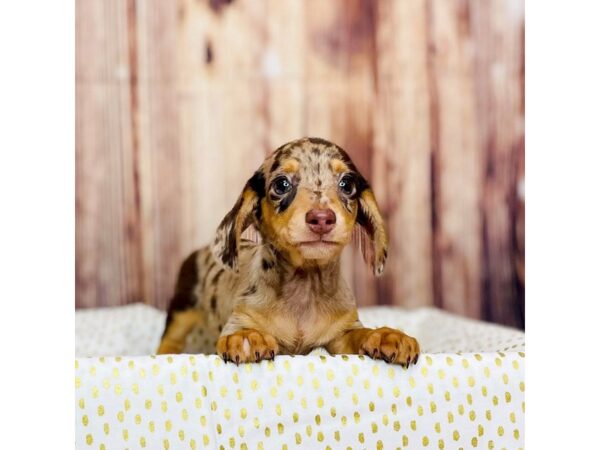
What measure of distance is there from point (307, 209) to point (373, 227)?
0.26 meters

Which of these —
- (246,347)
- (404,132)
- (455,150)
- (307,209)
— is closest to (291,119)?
(404,132)

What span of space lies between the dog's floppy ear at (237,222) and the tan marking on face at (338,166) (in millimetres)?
203

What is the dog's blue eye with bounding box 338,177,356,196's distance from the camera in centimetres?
165

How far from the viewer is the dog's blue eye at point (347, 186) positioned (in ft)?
5.43

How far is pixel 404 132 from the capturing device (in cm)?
280

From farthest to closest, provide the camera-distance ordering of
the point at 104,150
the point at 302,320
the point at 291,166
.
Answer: the point at 104,150
the point at 302,320
the point at 291,166

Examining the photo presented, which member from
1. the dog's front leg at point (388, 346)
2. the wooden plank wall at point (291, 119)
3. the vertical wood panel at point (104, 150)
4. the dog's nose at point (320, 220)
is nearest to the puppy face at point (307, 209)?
the dog's nose at point (320, 220)

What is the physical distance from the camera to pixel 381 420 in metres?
1.50

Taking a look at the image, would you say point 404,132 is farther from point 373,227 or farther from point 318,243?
point 318,243

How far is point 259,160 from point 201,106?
325mm

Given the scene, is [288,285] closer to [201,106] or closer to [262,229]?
[262,229]

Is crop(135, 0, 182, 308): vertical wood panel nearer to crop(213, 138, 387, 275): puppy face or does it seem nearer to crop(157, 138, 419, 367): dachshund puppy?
crop(157, 138, 419, 367): dachshund puppy

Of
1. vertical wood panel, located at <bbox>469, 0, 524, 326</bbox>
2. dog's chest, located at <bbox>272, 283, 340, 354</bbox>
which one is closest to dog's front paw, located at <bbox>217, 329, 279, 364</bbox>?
dog's chest, located at <bbox>272, 283, 340, 354</bbox>
